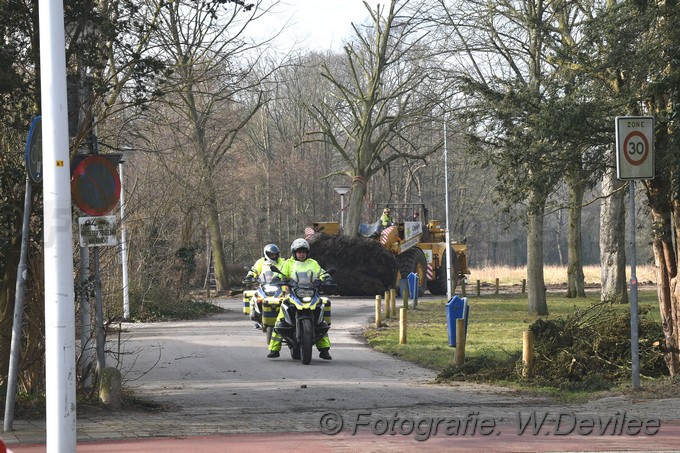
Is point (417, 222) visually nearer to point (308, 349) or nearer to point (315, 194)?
point (308, 349)

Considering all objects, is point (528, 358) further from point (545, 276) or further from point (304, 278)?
point (545, 276)

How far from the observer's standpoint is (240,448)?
8773mm

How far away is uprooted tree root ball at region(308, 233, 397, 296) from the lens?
37.3 meters

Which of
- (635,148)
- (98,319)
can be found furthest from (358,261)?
(98,319)

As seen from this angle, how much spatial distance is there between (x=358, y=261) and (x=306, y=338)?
68.6ft

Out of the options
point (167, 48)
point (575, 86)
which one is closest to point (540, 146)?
point (575, 86)

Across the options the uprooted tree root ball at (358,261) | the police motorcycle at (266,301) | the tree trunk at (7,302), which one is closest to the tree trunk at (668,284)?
the police motorcycle at (266,301)

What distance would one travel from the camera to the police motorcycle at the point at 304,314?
16.7m

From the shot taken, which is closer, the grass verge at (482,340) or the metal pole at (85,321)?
the metal pole at (85,321)

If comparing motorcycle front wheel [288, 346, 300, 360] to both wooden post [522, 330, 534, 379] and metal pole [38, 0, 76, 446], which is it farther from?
metal pole [38, 0, 76, 446]

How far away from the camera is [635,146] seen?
12156mm

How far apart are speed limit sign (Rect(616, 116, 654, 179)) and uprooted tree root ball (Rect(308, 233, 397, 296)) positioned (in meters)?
25.4

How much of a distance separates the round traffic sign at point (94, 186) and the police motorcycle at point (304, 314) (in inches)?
262

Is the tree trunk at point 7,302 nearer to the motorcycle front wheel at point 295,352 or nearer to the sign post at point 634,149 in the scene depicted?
the motorcycle front wheel at point 295,352
